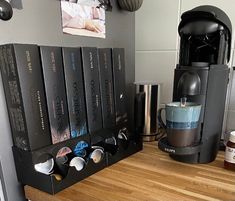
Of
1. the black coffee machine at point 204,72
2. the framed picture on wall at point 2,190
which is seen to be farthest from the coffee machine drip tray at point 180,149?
the framed picture on wall at point 2,190

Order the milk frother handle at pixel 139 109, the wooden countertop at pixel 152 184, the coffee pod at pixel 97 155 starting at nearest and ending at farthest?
1. the wooden countertop at pixel 152 184
2. the coffee pod at pixel 97 155
3. the milk frother handle at pixel 139 109

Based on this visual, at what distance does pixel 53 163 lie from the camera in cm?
53

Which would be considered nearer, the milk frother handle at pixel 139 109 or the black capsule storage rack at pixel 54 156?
the black capsule storage rack at pixel 54 156

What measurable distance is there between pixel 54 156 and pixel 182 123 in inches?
13.3

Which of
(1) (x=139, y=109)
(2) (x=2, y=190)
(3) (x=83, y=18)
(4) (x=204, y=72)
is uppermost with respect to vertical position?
(3) (x=83, y=18)

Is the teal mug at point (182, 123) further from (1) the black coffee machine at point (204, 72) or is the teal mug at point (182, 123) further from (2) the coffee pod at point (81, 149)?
(2) the coffee pod at point (81, 149)

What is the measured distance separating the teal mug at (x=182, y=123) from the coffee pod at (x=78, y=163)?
246mm

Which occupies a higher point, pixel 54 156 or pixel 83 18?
pixel 83 18

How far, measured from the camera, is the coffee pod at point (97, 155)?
593 mm

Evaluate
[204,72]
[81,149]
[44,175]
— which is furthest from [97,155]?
[204,72]

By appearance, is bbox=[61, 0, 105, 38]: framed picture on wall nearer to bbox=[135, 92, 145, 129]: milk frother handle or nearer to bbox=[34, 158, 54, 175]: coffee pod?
bbox=[135, 92, 145, 129]: milk frother handle

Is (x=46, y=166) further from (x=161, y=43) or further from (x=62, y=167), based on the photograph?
(x=161, y=43)

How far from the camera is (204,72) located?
0.56 meters

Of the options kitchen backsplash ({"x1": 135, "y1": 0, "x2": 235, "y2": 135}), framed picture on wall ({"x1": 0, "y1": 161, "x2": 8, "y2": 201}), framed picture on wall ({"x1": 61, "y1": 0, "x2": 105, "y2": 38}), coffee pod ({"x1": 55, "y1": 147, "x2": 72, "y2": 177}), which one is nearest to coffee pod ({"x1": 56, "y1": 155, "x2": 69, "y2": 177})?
coffee pod ({"x1": 55, "y1": 147, "x2": 72, "y2": 177})
